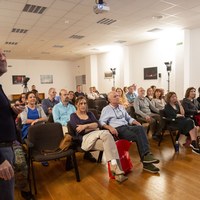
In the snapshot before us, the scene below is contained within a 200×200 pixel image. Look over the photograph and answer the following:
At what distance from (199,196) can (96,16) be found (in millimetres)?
4794

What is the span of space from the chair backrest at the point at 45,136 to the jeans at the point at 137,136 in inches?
37.1

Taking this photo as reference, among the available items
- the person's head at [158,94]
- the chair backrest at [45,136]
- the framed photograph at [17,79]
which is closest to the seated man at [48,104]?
the chair backrest at [45,136]

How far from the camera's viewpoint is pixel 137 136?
305 centimetres

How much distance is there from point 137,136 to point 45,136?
134 centimetres

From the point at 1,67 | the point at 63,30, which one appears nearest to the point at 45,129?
the point at 1,67

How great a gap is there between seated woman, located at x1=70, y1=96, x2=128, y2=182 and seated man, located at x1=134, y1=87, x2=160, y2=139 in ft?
5.35

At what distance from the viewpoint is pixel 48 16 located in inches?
214

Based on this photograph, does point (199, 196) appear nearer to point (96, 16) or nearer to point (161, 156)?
point (161, 156)

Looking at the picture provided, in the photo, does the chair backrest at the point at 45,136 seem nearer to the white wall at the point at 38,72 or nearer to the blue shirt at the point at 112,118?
the blue shirt at the point at 112,118

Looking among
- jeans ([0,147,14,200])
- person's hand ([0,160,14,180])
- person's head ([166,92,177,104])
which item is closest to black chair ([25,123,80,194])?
jeans ([0,147,14,200])

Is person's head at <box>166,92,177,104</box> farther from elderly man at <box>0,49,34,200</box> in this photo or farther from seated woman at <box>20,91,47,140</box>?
elderly man at <box>0,49,34,200</box>

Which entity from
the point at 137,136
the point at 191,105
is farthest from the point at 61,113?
the point at 191,105

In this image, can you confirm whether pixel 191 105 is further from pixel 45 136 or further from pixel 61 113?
pixel 45 136

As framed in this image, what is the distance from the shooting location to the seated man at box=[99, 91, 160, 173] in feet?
9.70
